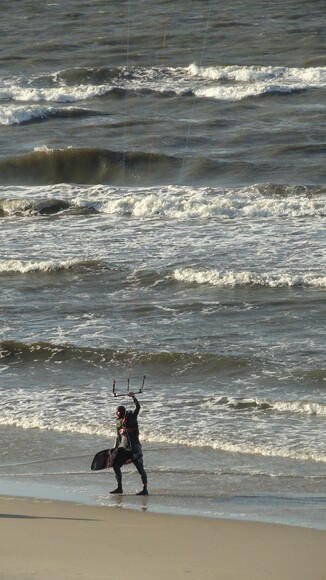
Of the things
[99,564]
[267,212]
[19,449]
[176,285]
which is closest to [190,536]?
[99,564]

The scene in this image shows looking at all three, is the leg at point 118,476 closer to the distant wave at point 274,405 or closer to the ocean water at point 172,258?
the ocean water at point 172,258

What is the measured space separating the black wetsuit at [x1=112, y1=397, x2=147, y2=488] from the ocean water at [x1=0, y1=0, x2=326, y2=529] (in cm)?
28

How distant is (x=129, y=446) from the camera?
1147cm

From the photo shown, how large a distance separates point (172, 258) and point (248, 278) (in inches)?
76.1

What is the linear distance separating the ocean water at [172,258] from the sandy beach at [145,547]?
1.72 ft

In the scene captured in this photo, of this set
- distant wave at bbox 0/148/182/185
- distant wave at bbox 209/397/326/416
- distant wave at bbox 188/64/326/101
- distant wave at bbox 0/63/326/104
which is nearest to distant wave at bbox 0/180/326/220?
distant wave at bbox 0/148/182/185

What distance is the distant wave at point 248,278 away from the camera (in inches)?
751

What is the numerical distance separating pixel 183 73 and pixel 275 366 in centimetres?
2197

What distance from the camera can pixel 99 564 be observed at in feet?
30.2

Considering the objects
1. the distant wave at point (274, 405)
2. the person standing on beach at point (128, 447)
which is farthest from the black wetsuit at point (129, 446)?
the distant wave at point (274, 405)

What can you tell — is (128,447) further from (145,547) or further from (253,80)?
(253,80)

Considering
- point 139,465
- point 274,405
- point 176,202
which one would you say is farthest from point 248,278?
point 139,465

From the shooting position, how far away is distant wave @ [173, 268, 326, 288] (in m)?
19.1

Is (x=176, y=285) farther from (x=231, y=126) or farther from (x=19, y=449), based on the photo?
(x=231, y=126)
